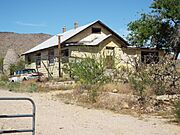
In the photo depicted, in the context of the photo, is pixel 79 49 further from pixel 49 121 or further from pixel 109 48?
pixel 49 121

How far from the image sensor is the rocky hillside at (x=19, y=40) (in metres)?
65.0

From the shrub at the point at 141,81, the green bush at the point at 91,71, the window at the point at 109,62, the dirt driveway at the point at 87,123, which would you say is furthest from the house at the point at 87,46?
the dirt driveway at the point at 87,123

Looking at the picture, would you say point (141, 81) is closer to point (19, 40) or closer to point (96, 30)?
point (96, 30)

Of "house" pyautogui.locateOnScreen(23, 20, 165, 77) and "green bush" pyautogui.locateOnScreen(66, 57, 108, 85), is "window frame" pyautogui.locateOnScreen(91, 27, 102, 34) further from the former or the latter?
"green bush" pyautogui.locateOnScreen(66, 57, 108, 85)

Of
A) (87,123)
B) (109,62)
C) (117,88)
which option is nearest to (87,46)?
(109,62)

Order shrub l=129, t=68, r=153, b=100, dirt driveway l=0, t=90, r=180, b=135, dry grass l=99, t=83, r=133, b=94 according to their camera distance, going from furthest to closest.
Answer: dry grass l=99, t=83, r=133, b=94 → shrub l=129, t=68, r=153, b=100 → dirt driveway l=0, t=90, r=180, b=135

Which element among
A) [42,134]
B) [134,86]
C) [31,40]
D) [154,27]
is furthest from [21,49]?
[42,134]

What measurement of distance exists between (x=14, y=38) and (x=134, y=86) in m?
56.0

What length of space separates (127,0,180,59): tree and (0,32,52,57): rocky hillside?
28.7 metres

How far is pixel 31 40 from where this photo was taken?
2643 inches

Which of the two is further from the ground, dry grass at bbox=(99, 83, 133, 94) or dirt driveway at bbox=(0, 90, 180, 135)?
dry grass at bbox=(99, 83, 133, 94)

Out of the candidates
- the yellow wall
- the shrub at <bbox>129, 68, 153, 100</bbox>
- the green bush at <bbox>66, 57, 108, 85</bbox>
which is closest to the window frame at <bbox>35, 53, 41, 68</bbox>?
the yellow wall

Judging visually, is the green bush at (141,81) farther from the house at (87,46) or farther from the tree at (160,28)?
the tree at (160,28)

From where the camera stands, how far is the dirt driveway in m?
9.20
